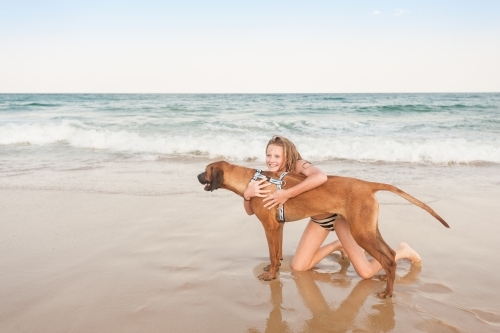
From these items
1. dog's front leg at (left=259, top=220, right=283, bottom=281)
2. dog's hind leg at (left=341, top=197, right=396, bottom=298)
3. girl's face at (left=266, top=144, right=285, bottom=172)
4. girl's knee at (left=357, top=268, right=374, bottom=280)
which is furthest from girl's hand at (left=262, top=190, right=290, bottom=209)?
girl's knee at (left=357, top=268, right=374, bottom=280)

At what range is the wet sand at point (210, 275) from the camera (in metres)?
3.11

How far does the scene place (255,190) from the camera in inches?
154

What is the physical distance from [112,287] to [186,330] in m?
1.00

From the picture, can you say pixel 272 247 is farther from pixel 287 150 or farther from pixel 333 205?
pixel 287 150

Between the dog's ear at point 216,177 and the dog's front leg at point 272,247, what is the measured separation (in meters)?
0.60

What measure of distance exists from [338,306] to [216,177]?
5.40 ft

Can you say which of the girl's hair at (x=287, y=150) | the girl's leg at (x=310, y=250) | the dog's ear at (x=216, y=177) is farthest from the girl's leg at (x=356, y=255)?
the dog's ear at (x=216, y=177)

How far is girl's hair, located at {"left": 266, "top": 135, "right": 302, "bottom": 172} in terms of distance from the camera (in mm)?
4109

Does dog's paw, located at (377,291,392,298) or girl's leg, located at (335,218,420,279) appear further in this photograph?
girl's leg, located at (335,218,420,279)

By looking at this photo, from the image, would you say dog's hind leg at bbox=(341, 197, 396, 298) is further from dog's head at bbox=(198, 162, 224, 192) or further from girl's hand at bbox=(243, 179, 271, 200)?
dog's head at bbox=(198, 162, 224, 192)

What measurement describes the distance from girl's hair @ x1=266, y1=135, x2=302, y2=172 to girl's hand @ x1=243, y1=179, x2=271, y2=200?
1.17 feet

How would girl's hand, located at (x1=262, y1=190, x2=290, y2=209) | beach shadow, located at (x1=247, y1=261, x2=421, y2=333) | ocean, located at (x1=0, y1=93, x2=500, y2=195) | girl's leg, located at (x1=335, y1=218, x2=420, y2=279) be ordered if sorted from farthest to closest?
ocean, located at (x1=0, y1=93, x2=500, y2=195) → girl's leg, located at (x1=335, y1=218, x2=420, y2=279) → girl's hand, located at (x1=262, y1=190, x2=290, y2=209) → beach shadow, located at (x1=247, y1=261, x2=421, y2=333)

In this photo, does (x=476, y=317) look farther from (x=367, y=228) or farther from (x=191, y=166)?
(x=191, y=166)

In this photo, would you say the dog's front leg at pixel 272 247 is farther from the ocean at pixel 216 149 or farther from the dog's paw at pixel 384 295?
the ocean at pixel 216 149
